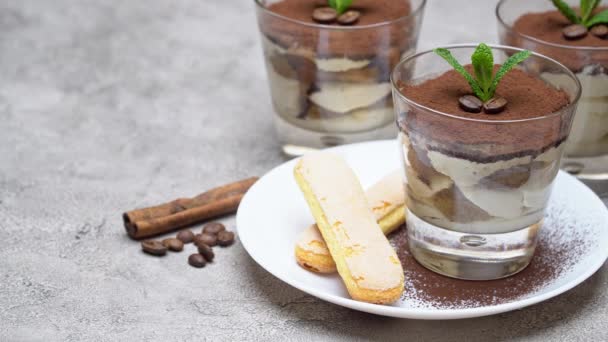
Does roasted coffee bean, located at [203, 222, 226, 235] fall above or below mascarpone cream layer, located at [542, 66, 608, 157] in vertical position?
below

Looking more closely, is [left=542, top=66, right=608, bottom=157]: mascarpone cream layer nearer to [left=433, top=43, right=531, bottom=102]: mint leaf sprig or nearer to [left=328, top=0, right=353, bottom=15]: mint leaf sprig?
[left=433, top=43, right=531, bottom=102]: mint leaf sprig

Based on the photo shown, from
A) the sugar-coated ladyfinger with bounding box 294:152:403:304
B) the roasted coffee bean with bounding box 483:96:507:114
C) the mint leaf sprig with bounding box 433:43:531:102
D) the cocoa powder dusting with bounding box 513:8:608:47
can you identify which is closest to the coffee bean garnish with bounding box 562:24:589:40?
the cocoa powder dusting with bounding box 513:8:608:47

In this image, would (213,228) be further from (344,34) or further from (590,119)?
(590,119)

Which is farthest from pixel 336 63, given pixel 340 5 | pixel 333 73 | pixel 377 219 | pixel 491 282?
pixel 491 282

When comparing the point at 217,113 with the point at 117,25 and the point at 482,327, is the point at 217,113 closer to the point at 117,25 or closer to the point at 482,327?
the point at 117,25

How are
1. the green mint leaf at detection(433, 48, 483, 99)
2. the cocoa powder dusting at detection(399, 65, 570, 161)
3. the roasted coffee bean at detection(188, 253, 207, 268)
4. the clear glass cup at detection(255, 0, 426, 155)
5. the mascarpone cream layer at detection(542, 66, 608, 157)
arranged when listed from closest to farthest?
the cocoa powder dusting at detection(399, 65, 570, 161)
the green mint leaf at detection(433, 48, 483, 99)
the roasted coffee bean at detection(188, 253, 207, 268)
the mascarpone cream layer at detection(542, 66, 608, 157)
the clear glass cup at detection(255, 0, 426, 155)

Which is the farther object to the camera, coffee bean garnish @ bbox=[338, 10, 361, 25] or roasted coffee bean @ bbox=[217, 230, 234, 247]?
coffee bean garnish @ bbox=[338, 10, 361, 25]

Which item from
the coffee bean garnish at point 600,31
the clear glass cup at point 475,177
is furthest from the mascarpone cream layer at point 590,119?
the clear glass cup at point 475,177
